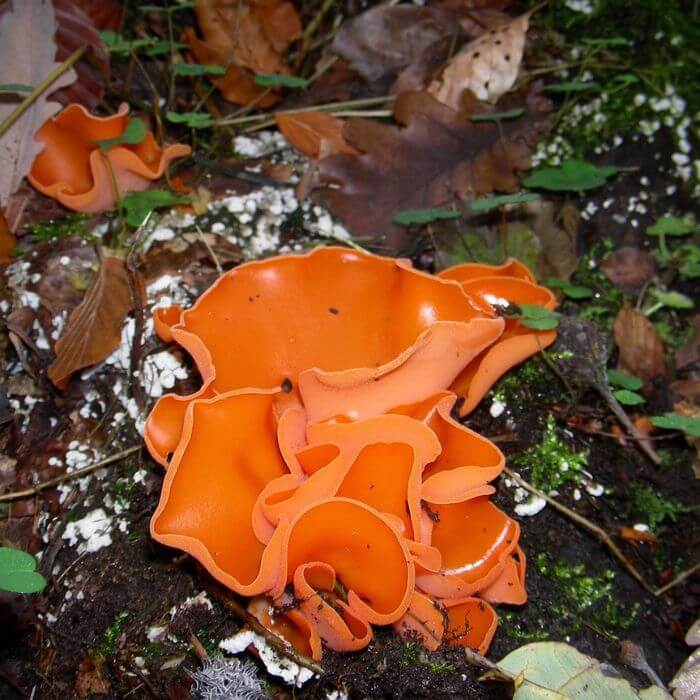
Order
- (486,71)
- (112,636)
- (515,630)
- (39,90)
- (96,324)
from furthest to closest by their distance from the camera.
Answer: (486,71)
(39,90)
(96,324)
(515,630)
(112,636)

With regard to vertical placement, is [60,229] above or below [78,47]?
below

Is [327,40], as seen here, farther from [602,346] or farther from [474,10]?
[602,346]

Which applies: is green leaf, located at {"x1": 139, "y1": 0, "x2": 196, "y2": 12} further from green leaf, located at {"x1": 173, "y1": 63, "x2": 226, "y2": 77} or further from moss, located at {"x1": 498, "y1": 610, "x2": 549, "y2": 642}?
moss, located at {"x1": 498, "y1": 610, "x2": 549, "y2": 642}

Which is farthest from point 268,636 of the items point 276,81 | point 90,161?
point 276,81

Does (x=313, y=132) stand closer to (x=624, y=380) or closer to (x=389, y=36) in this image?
(x=389, y=36)

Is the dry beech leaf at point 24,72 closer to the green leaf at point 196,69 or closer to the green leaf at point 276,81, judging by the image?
the green leaf at point 196,69

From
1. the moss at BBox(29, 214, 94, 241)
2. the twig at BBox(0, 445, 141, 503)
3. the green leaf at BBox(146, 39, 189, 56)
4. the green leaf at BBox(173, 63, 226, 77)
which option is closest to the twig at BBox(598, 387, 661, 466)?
the twig at BBox(0, 445, 141, 503)

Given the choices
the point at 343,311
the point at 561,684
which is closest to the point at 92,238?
the point at 343,311

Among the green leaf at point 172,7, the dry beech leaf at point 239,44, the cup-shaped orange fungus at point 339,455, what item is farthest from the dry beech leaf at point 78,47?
the cup-shaped orange fungus at point 339,455
